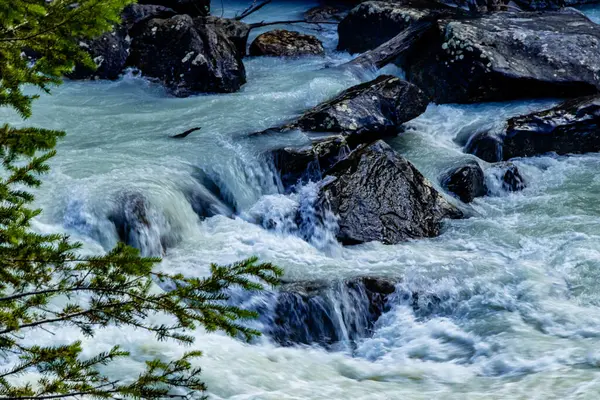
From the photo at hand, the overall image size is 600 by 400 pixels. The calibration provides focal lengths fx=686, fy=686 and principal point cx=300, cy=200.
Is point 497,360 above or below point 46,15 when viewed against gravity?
below

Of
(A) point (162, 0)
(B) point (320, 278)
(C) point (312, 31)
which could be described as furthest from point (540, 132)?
(A) point (162, 0)

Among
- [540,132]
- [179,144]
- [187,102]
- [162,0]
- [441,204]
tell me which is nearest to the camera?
[441,204]

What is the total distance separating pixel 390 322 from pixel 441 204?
8.45 ft

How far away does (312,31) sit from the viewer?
56.5ft

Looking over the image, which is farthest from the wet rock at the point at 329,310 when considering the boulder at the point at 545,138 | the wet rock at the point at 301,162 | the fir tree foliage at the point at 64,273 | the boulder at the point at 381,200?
the boulder at the point at 545,138

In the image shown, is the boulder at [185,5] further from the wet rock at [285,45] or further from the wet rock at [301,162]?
the wet rock at [301,162]

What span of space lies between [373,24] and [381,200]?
775 cm

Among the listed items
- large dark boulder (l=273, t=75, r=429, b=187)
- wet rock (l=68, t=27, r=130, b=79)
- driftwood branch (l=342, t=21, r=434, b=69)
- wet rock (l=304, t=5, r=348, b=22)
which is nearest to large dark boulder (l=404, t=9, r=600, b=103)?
driftwood branch (l=342, t=21, r=434, b=69)

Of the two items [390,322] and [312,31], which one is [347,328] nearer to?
[390,322]

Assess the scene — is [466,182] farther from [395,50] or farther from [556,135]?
[395,50]

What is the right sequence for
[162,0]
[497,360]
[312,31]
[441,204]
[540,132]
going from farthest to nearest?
[312,31] → [162,0] → [540,132] → [441,204] → [497,360]

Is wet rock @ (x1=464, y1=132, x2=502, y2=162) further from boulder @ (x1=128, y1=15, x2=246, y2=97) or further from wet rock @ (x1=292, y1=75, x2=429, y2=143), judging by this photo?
boulder @ (x1=128, y1=15, x2=246, y2=97)

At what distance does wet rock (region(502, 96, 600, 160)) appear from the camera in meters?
10.3

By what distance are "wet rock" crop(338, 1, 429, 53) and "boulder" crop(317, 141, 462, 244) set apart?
6491 mm
